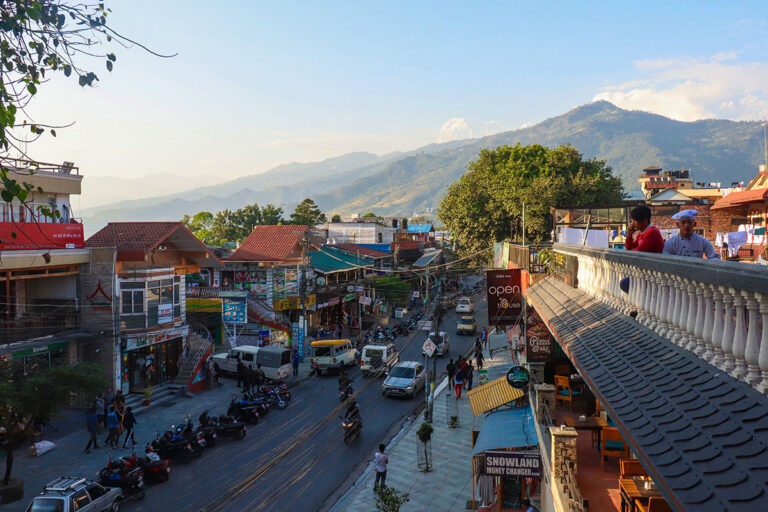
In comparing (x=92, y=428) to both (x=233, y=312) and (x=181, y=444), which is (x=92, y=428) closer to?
(x=181, y=444)

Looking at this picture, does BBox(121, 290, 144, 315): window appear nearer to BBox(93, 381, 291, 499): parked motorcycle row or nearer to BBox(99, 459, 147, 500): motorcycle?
BBox(93, 381, 291, 499): parked motorcycle row

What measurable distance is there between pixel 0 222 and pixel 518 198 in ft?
96.2

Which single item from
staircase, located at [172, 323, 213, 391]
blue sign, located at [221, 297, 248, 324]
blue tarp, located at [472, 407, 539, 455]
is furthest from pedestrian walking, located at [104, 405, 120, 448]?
blue tarp, located at [472, 407, 539, 455]

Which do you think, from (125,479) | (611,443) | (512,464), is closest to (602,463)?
(611,443)

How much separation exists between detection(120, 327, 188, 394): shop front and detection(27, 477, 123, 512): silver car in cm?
1211

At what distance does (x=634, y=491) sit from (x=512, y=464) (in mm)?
3951

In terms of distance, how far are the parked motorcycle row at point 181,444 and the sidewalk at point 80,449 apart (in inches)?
41.5

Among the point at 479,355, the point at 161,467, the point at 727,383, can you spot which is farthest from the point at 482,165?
the point at 727,383

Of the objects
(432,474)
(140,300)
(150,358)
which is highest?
(140,300)

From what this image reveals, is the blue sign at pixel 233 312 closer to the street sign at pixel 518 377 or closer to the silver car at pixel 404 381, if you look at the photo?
the silver car at pixel 404 381

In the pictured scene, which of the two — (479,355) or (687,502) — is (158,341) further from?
(687,502)

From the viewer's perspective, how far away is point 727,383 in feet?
10.8

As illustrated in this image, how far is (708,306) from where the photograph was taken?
3908 mm

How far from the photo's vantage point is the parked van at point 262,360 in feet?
90.8
